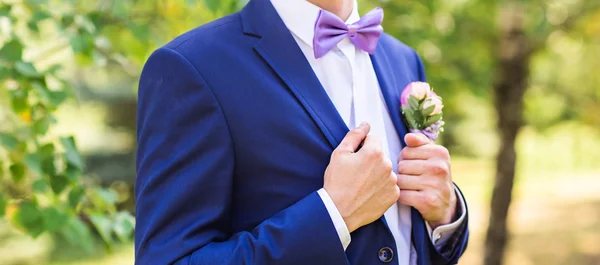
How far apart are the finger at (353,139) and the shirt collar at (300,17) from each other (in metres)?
0.27

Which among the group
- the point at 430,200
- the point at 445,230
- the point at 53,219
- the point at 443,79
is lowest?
the point at 443,79

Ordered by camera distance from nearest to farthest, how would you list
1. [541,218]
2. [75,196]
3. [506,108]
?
1. [75,196]
2. [506,108]
3. [541,218]

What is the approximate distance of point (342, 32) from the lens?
1604mm

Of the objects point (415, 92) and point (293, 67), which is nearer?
point (293, 67)

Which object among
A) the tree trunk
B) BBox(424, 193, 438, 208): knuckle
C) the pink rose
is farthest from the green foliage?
the tree trunk

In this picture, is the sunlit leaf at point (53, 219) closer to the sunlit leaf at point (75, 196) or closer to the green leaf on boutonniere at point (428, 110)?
the sunlit leaf at point (75, 196)

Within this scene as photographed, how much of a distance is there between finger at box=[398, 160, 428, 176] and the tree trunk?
3.67m

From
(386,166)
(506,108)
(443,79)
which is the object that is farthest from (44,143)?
(506,108)

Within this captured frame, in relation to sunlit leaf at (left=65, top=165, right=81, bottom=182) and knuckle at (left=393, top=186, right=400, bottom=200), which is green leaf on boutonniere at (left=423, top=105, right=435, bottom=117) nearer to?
knuckle at (left=393, top=186, right=400, bottom=200)

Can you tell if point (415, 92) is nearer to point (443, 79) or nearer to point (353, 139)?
point (353, 139)

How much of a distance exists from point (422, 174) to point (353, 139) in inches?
8.6

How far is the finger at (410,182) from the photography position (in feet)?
5.07

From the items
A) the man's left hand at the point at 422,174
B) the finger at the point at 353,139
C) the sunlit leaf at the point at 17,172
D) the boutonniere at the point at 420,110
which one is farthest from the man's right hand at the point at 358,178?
the sunlit leaf at the point at 17,172

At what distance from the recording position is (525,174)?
14.2 meters
